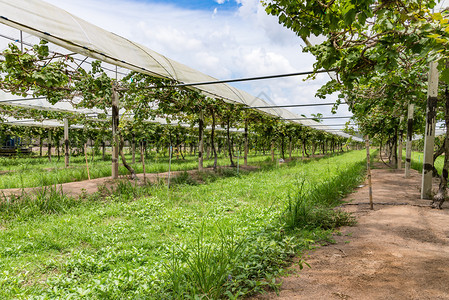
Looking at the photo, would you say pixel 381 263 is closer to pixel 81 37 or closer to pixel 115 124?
pixel 81 37

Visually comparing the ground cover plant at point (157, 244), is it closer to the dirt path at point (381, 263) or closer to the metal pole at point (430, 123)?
the dirt path at point (381, 263)

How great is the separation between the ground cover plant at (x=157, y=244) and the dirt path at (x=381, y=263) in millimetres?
236

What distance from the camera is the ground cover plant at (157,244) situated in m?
2.11

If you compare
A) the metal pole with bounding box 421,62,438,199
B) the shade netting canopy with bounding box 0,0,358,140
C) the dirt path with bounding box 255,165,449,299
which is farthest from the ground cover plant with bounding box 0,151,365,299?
the shade netting canopy with bounding box 0,0,358,140

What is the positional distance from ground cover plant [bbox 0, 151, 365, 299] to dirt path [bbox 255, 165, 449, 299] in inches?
9.3

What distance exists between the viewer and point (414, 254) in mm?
2521

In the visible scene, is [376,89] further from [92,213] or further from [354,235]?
[92,213]

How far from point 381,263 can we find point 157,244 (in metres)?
2.48

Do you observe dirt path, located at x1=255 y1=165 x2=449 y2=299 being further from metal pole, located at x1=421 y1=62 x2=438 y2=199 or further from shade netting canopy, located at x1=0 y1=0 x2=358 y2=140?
shade netting canopy, located at x1=0 y1=0 x2=358 y2=140

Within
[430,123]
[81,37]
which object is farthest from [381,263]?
[81,37]

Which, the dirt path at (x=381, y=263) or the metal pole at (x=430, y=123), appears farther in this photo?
the metal pole at (x=430, y=123)

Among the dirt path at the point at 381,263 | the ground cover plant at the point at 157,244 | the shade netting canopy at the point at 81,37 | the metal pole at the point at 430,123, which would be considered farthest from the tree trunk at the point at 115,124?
the metal pole at the point at 430,123

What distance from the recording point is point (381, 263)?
2357mm

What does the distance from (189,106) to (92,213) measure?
5104mm
